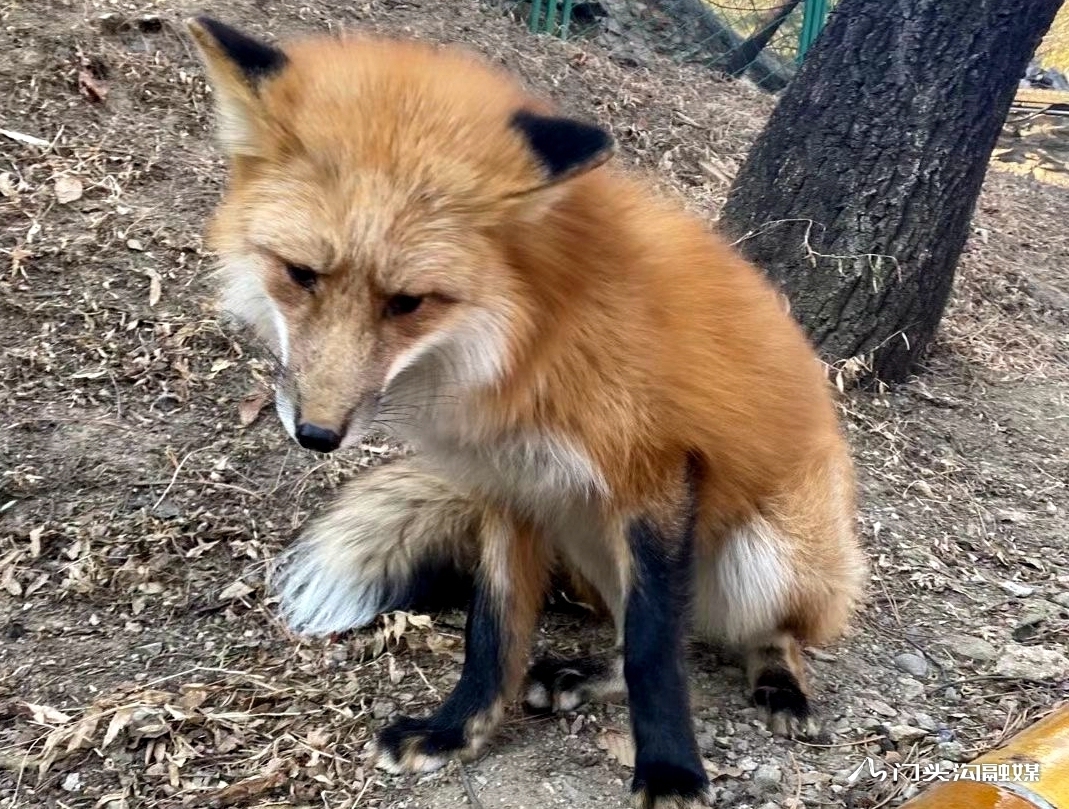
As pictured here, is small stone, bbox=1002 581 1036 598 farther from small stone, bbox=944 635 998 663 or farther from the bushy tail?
the bushy tail

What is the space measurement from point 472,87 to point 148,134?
2832 mm

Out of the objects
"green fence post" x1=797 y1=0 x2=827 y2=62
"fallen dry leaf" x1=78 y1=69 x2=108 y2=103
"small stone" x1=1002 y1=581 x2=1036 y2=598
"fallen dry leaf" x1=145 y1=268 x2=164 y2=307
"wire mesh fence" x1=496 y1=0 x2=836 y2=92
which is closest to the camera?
"small stone" x1=1002 y1=581 x2=1036 y2=598

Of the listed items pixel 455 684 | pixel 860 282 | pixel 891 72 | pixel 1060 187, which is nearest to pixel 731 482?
pixel 455 684

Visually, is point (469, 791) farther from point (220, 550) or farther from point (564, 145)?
point (564, 145)

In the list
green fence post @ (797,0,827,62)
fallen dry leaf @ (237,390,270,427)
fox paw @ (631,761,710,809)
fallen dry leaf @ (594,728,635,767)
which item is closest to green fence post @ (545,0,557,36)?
green fence post @ (797,0,827,62)

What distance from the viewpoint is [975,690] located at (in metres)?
2.76

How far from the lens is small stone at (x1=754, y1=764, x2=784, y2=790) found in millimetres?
2363

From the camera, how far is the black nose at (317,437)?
1778mm

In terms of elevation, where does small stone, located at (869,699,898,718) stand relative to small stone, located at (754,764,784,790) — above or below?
above

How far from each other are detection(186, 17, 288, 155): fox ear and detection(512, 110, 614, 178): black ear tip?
0.57 m

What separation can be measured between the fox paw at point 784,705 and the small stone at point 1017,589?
44.6 inches

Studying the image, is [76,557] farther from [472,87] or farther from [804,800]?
[804,800]

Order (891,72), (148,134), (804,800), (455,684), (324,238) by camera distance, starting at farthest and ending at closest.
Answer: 1. (148,134)
2. (891,72)
3. (455,684)
4. (804,800)
5. (324,238)

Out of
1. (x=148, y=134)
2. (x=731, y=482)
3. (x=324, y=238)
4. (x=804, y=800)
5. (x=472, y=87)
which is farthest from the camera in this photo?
(x=148, y=134)
